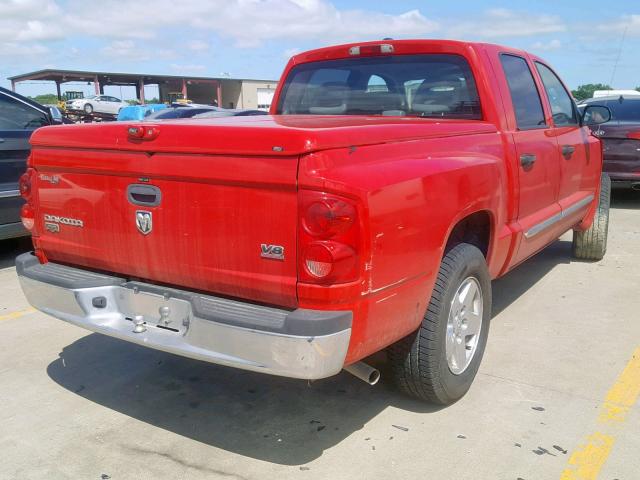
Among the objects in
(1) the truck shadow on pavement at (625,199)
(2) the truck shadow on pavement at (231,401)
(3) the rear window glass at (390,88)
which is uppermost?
(3) the rear window glass at (390,88)

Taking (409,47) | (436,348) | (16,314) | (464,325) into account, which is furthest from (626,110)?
(16,314)

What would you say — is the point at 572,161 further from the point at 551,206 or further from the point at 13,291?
the point at 13,291

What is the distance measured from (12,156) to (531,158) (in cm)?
479

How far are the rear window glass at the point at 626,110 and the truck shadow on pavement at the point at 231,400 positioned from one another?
7.82m

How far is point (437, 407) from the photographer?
3322 mm

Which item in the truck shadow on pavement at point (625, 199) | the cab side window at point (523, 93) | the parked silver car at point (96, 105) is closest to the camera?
the cab side window at point (523, 93)

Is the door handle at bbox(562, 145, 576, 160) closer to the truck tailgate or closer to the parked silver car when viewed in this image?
the truck tailgate

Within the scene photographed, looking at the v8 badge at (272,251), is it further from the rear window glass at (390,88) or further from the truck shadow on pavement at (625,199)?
the truck shadow on pavement at (625,199)

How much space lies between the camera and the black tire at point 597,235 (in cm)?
604

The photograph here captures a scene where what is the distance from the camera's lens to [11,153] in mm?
6133

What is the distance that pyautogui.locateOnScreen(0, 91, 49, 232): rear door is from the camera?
5992mm

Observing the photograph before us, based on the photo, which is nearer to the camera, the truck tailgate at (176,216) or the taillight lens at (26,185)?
the truck tailgate at (176,216)

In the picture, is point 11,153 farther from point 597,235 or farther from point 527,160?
point 597,235

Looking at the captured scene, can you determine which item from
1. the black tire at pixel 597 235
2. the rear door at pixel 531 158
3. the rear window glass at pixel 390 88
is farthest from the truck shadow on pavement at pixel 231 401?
the black tire at pixel 597 235
